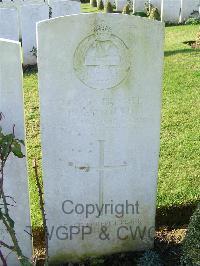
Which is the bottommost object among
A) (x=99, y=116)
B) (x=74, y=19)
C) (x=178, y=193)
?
(x=178, y=193)

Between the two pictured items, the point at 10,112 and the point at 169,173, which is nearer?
the point at 10,112

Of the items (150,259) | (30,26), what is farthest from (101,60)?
(30,26)

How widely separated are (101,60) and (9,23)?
5.64 metres

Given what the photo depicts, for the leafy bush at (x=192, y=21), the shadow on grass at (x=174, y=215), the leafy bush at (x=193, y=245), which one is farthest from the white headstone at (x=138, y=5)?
the leafy bush at (x=193, y=245)

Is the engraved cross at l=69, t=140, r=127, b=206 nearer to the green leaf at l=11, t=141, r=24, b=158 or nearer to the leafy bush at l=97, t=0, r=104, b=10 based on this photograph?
the green leaf at l=11, t=141, r=24, b=158

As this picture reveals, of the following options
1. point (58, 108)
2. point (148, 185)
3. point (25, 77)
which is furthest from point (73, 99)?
point (25, 77)

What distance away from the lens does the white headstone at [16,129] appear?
9.20 ft

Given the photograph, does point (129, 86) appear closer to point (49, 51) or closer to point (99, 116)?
point (99, 116)

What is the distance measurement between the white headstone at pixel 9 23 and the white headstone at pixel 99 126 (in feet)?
18.0

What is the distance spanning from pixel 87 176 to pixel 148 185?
434 mm

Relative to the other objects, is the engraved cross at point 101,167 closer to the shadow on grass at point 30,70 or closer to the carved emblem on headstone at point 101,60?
the carved emblem on headstone at point 101,60

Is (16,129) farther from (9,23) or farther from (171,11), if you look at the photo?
(171,11)

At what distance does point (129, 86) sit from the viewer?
3.04 metres

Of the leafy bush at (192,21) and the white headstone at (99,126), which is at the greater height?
the leafy bush at (192,21)
